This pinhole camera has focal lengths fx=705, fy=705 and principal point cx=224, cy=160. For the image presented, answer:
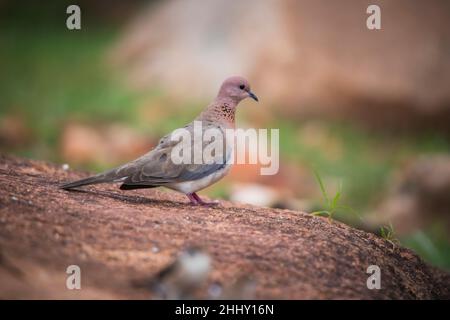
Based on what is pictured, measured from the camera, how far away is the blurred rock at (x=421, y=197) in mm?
9578

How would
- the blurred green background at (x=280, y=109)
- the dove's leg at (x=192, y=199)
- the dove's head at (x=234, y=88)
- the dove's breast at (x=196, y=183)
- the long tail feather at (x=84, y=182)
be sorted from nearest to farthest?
the long tail feather at (x=84, y=182) < the dove's breast at (x=196, y=183) < the dove's leg at (x=192, y=199) < the dove's head at (x=234, y=88) < the blurred green background at (x=280, y=109)

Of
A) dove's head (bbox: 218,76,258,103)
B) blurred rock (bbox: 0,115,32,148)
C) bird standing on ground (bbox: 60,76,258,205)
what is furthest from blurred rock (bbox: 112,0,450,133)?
bird standing on ground (bbox: 60,76,258,205)

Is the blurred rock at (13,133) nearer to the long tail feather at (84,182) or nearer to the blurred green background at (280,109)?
the blurred green background at (280,109)

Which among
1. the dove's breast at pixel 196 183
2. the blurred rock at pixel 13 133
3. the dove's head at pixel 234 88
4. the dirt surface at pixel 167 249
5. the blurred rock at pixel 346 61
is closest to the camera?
the dirt surface at pixel 167 249

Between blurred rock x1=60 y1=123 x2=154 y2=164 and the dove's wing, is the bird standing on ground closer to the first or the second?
the dove's wing

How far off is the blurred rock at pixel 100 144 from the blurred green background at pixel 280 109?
2 cm

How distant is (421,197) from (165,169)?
17.7 feet

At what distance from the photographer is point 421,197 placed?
9750 mm

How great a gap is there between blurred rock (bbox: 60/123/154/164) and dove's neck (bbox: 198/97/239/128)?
524 centimetres

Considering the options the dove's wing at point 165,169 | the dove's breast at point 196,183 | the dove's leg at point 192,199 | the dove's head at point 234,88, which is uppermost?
the dove's head at point 234,88

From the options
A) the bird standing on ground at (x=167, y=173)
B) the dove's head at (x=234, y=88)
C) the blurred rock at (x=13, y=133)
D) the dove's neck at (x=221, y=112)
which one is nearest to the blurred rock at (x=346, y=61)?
the blurred rock at (x=13, y=133)

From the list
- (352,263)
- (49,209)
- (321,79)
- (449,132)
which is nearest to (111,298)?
(49,209)

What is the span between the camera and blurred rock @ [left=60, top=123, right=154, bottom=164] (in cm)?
1126

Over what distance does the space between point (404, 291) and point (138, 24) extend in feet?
41.5
